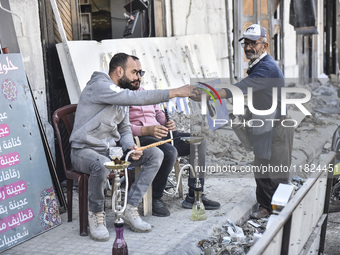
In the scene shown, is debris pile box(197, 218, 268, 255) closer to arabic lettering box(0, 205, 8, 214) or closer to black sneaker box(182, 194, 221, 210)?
black sneaker box(182, 194, 221, 210)

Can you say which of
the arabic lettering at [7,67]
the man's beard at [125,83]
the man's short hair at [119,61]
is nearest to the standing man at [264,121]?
the man's beard at [125,83]

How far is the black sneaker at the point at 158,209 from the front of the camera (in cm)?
462

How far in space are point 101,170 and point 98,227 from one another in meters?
0.49

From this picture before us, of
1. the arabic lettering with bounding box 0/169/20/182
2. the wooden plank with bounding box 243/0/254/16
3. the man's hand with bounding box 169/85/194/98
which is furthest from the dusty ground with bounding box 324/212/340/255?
the wooden plank with bounding box 243/0/254/16

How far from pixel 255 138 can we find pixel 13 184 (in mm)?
2316

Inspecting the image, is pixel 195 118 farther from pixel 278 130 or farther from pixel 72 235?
pixel 72 235

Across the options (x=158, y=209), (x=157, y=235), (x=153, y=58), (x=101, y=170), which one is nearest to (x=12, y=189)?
(x=101, y=170)

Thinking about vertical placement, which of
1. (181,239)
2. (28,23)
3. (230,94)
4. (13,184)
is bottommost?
(181,239)

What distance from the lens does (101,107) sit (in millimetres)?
4199

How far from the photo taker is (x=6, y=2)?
4.58 meters

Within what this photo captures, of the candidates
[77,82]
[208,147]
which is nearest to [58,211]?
[77,82]

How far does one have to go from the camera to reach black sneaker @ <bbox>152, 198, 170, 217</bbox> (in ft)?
15.2

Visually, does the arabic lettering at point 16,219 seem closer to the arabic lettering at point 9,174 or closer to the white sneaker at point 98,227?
the arabic lettering at point 9,174

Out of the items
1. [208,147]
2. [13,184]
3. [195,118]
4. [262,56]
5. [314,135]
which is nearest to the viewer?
[13,184]
